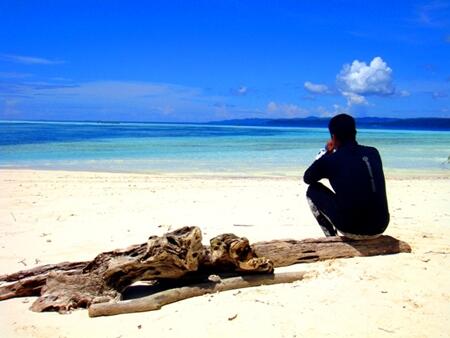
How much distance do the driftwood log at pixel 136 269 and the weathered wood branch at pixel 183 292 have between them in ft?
0.31

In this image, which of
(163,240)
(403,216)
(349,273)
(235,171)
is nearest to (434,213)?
(403,216)

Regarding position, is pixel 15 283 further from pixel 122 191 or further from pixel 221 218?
pixel 122 191

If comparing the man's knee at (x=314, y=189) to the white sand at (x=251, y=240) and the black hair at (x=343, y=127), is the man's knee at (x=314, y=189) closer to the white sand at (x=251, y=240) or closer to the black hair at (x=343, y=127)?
the black hair at (x=343, y=127)

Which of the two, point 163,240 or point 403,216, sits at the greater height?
point 163,240

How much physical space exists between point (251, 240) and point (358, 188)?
190 cm

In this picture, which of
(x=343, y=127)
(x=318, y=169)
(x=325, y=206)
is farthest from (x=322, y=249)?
(x=343, y=127)

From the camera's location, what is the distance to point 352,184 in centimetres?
495

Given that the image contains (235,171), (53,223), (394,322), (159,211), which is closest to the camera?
(394,322)

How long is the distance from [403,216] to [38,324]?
615 cm

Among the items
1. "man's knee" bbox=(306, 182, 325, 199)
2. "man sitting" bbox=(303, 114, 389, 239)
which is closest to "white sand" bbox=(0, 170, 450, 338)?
"man sitting" bbox=(303, 114, 389, 239)

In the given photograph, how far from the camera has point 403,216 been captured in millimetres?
8102

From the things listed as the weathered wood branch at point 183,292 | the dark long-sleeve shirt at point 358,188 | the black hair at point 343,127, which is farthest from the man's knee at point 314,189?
the weathered wood branch at point 183,292

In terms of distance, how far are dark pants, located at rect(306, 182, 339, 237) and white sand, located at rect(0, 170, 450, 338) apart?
564mm

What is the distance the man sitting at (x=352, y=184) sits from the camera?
4.96 meters
